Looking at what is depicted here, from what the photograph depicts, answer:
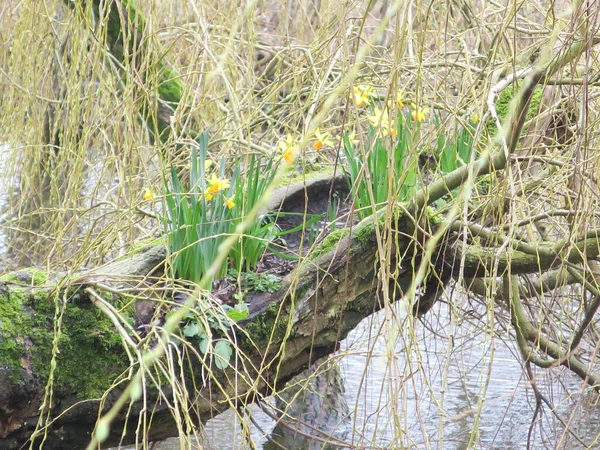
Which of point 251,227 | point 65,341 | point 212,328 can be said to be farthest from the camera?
point 251,227

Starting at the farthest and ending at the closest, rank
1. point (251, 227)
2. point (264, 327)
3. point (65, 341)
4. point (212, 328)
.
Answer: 1. point (251, 227)
2. point (264, 327)
3. point (212, 328)
4. point (65, 341)

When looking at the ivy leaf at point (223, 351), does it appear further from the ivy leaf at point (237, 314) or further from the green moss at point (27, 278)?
the green moss at point (27, 278)

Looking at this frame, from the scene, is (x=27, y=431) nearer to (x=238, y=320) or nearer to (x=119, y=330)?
(x=119, y=330)

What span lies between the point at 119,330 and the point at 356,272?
0.88 metres

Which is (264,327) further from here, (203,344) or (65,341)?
(65,341)

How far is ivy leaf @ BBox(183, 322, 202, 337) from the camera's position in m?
2.36

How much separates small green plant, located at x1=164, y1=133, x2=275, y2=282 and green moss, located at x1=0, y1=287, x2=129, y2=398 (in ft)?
1.00

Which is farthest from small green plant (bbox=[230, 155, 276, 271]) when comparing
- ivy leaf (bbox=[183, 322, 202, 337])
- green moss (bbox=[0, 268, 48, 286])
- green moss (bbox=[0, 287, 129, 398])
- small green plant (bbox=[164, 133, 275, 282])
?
green moss (bbox=[0, 268, 48, 286])

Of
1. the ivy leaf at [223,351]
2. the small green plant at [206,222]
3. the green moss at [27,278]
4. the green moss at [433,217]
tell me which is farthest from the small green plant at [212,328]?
the green moss at [433,217]

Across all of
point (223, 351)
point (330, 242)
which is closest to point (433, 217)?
point (330, 242)

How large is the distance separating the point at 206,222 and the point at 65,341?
1.88 feet

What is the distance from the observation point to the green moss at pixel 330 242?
263 cm

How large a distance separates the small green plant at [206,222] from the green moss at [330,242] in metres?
0.18

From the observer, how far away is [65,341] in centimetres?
231
